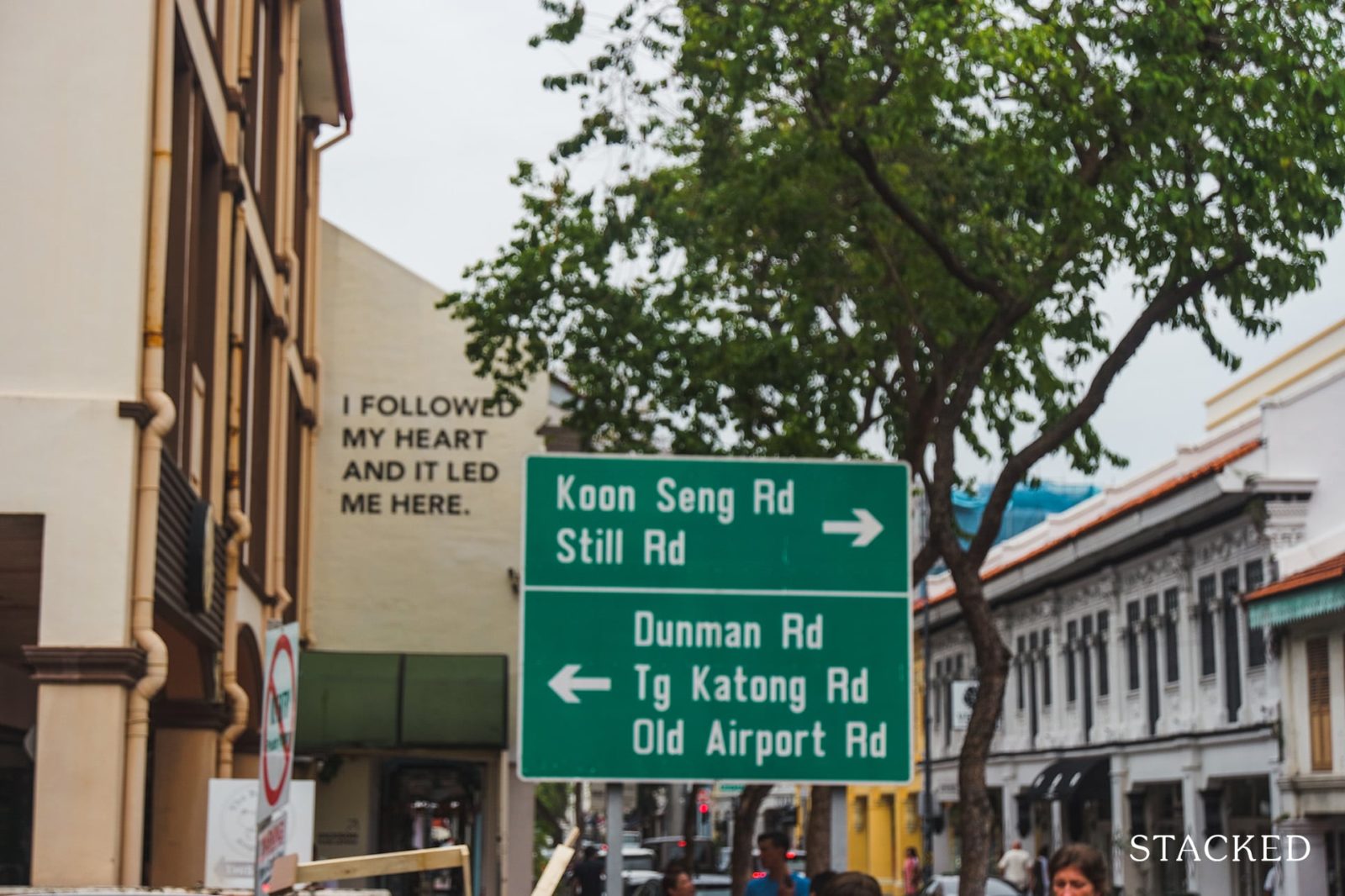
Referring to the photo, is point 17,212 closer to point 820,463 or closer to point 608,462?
point 608,462

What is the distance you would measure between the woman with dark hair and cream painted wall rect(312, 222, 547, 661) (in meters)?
23.7

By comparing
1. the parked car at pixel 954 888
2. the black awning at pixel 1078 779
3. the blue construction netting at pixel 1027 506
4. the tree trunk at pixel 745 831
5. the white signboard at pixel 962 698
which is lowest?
the parked car at pixel 954 888

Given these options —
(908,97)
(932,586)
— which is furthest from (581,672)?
(932,586)

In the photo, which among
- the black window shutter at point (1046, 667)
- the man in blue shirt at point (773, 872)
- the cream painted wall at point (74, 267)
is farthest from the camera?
the black window shutter at point (1046, 667)

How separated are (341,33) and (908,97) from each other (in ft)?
34.8

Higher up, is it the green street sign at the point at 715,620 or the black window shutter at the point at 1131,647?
the black window shutter at the point at 1131,647

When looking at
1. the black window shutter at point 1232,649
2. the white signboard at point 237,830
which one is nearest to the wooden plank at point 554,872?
the white signboard at point 237,830

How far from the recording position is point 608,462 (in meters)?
9.00

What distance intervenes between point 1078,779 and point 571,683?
1310 inches

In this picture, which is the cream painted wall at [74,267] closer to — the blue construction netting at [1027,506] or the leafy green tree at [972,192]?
the leafy green tree at [972,192]

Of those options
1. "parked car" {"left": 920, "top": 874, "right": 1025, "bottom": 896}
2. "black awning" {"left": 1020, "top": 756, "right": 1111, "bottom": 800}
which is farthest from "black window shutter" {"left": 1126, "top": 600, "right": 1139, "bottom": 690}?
"parked car" {"left": 920, "top": 874, "right": 1025, "bottom": 896}

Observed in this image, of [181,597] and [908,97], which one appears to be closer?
[181,597]

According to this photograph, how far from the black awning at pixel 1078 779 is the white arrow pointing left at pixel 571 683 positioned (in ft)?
108

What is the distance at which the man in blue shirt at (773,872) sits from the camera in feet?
42.8
